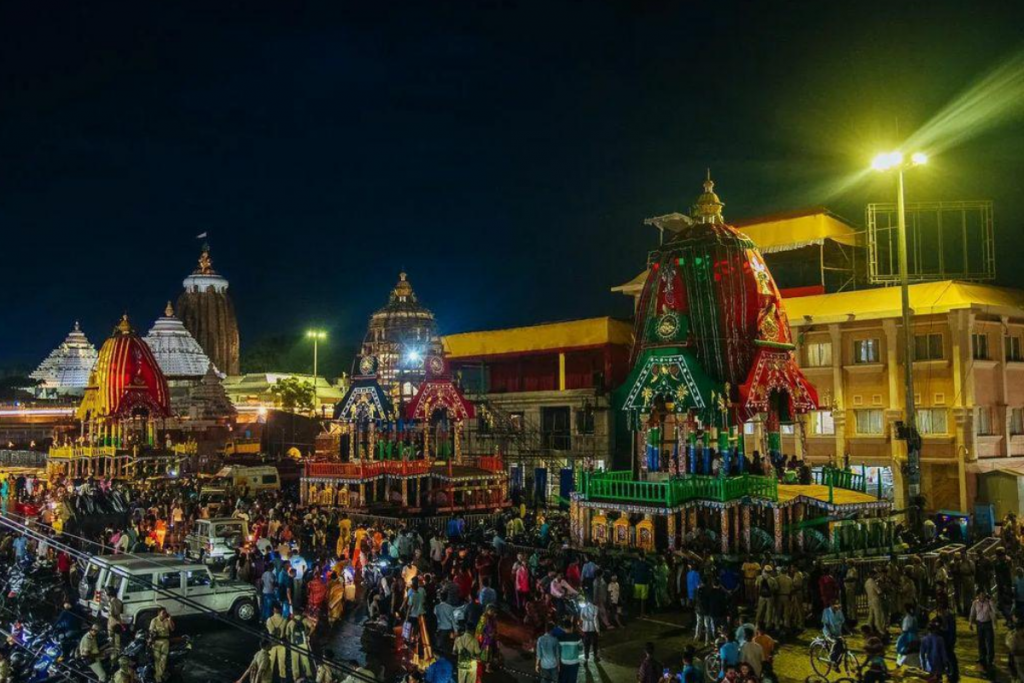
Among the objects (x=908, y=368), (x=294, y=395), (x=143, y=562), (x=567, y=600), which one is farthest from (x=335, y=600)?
(x=294, y=395)

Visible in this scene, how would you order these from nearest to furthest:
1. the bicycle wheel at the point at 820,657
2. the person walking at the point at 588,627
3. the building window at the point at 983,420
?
the bicycle wheel at the point at 820,657 → the person walking at the point at 588,627 → the building window at the point at 983,420

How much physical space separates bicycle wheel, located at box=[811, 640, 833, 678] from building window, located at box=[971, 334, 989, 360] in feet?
63.2

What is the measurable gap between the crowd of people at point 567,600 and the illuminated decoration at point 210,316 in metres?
72.5

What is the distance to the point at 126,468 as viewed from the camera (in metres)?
43.7

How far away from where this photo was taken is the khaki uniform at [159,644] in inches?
525

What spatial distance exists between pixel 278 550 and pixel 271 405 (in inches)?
2151

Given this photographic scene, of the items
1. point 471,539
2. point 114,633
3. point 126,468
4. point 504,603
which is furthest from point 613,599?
point 126,468

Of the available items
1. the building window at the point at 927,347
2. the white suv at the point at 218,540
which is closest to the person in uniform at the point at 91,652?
the white suv at the point at 218,540

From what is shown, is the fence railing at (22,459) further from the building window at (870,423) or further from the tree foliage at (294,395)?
the building window at (870,423)

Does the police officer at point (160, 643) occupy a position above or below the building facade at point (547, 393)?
below

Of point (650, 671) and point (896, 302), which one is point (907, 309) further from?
point (650, 671)

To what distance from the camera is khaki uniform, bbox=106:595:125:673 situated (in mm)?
13381

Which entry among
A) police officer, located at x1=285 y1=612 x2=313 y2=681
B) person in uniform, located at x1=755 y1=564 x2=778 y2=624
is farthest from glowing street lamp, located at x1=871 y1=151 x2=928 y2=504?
police officer, located at x1=285 y1=612 x2=313 y2=681

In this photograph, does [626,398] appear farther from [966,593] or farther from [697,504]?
[966,593]
